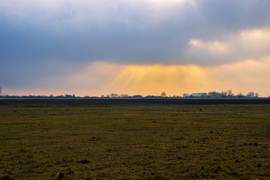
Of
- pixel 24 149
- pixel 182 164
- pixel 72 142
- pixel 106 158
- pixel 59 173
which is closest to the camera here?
pixel 59 173

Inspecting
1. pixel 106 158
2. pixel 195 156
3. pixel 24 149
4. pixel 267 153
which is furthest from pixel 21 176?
pixel 267 153

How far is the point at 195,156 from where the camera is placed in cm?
1844

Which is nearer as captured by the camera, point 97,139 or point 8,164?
point 8,164

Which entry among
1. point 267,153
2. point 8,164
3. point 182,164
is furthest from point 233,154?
point 8,164

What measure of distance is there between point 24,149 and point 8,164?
4.56 metres

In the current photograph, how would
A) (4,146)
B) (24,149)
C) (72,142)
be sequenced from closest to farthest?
(24,149) → (4,146) → (72,142)

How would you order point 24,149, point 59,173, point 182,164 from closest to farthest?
1. point 59,173
2. point 182,164
3. point 24,149

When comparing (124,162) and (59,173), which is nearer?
(59,173)

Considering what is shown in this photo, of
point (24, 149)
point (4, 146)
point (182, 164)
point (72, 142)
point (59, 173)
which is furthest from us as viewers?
point (72, 142)

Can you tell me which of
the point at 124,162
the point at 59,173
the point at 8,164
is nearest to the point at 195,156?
the point at 124,162

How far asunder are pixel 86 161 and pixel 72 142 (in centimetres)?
815

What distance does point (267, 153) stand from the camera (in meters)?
19.1

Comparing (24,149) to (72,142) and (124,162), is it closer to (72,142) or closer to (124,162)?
(72,142)

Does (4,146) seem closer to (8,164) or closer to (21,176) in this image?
(8,164)
